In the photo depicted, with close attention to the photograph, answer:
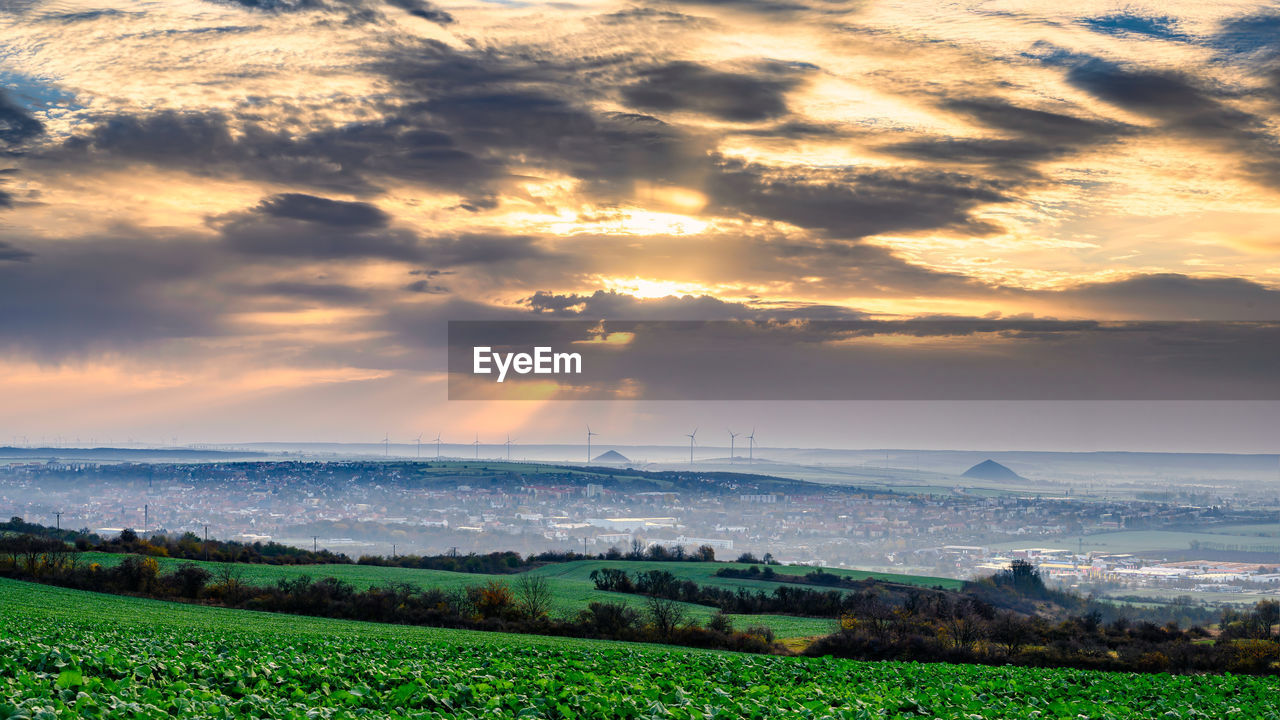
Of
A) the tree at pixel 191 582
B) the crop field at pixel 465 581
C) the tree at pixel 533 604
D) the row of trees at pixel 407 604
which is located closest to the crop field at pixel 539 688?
the row of trees at pixel 407 604

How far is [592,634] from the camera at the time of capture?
78812mm

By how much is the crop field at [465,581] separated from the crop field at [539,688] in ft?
187

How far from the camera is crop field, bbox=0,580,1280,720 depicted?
578 inches

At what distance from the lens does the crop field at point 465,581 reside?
10380 cm

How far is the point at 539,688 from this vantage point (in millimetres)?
19547

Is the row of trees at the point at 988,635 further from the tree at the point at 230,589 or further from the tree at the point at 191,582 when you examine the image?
the tree at the point at 191,582

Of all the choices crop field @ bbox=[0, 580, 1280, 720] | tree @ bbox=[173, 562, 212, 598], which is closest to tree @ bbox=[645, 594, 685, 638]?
crop field @ bbox=[0, 580, 1280, 720]

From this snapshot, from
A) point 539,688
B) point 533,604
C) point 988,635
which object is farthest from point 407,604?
point 539,688

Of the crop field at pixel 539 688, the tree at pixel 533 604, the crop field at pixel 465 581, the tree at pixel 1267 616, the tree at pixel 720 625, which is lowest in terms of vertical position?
the tree at pixel 1267 616

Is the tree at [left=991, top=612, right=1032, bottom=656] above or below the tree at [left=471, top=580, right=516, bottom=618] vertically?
below

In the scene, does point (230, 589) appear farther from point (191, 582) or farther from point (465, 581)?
point (465, 581)

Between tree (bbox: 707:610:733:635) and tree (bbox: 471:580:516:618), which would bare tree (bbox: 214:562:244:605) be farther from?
tree (bbox: 707:610:733:635)

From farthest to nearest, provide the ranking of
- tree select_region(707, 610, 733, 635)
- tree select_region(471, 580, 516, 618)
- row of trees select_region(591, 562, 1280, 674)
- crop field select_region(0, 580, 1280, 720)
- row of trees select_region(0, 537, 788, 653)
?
tree select_region(471, 580, 516, 618), tree select_region(707, 610, 733, 635), row of trees select_region(0, 537, 788, 653), row of trees select_region(591, 562, 1280, 674), crop field select_region(0, 580, 1280, 720)

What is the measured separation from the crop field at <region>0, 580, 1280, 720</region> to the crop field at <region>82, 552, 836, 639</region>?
187 feet
